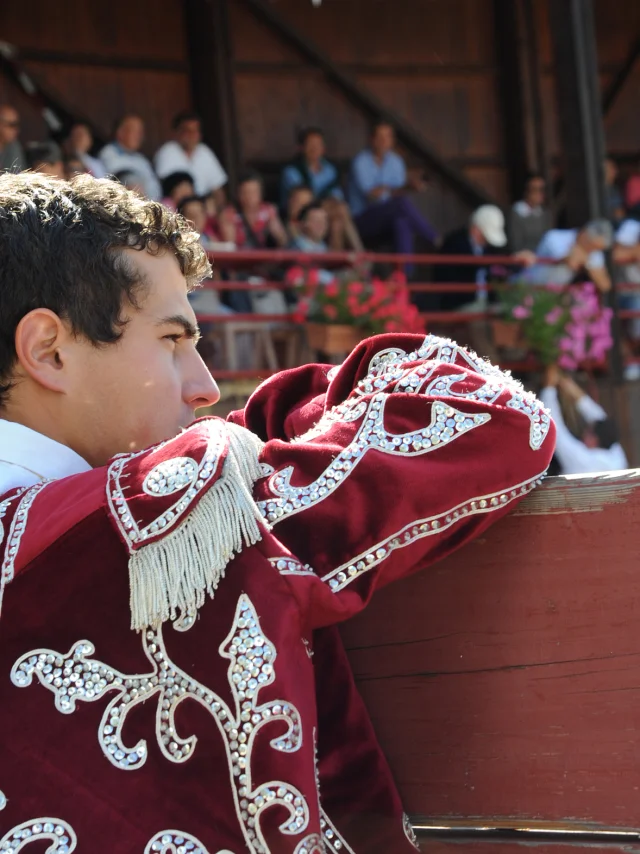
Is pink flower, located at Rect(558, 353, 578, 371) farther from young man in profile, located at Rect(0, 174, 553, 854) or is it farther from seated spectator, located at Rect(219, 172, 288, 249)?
young man in profile, located at Rect(0, 174, 553, 854)

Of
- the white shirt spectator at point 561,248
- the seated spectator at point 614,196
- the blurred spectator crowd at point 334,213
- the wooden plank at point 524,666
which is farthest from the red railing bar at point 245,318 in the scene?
the wooden plank at point 524,666

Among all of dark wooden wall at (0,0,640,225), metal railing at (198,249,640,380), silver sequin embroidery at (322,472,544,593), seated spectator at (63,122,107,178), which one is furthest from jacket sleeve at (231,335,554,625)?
dark wooden wall at (0,0,640,225)

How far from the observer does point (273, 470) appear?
47.2 inches

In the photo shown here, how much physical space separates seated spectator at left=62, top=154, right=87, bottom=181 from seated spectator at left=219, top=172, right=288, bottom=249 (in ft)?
2.74

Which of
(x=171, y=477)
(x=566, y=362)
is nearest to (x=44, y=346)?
(x=171, y=477)

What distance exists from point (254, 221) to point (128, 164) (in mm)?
800

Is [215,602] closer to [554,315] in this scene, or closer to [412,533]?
[412,533]

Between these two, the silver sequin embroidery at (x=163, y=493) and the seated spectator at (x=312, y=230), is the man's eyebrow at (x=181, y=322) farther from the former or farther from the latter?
the seated spectator at (x=312, y=230)

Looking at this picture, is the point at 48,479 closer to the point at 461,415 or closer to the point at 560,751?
the point at 461,415

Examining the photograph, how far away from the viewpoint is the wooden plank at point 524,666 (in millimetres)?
1196

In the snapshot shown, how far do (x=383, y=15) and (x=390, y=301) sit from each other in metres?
3.91

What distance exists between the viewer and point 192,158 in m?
7.16

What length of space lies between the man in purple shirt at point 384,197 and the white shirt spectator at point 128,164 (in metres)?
1.53

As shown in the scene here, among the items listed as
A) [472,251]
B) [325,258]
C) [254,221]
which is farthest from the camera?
[472,251]
